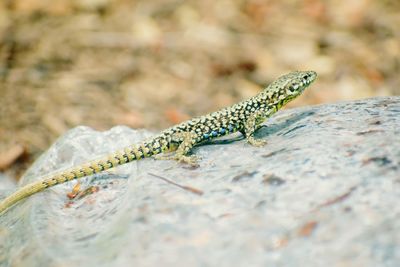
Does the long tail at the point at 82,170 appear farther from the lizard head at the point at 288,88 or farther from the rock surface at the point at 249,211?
the lizard head at the point at 288,88

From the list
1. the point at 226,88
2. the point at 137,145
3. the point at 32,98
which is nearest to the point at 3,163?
the point at 32,98

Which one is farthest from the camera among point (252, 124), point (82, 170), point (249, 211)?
point (252, 124)

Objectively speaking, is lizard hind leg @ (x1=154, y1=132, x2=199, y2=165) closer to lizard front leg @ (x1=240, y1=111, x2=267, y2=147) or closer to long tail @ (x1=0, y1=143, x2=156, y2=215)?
long tail @ (x1=0, y1=143, x2=156, y2=215)

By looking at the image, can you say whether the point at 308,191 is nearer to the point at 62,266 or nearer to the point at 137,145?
A: the point at 62,266

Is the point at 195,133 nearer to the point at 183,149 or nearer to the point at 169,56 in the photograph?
the point at 183,149

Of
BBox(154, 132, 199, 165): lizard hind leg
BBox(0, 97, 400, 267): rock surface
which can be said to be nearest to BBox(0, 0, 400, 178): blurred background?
BBox(154, 132, 199, 165): lizard hind leg

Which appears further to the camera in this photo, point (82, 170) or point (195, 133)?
point (195, 133)

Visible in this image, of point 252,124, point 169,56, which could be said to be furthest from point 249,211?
point 169,56
